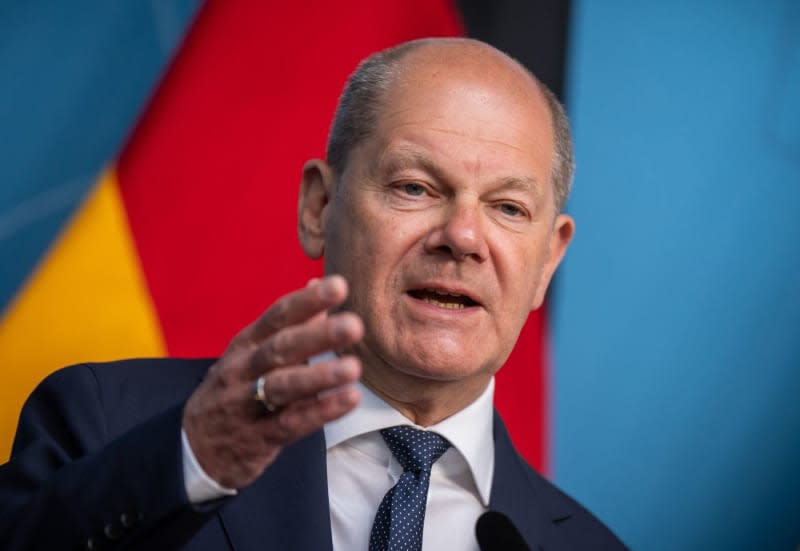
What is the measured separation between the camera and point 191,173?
7.94 ft

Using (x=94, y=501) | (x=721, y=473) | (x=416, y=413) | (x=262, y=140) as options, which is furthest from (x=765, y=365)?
(x=94, y=501)

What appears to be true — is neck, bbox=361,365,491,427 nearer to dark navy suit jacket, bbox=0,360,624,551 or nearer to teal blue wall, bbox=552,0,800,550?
dark navy suit jacket, bbox=0,360,624,551

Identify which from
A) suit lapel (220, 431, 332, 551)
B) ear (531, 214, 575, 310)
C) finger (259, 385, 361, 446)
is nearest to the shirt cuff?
finger (259, 385, 361, 446)

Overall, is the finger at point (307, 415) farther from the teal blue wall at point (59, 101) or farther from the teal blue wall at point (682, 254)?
the teal blue wall at point (682, 254)

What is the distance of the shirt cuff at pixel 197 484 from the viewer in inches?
48.9

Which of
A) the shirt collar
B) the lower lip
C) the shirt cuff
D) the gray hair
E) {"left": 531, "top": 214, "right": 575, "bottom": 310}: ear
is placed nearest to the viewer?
the shirt cuff

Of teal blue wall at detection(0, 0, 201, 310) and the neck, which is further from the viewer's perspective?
teal blue wall at detection(0, 0, 201, 310)

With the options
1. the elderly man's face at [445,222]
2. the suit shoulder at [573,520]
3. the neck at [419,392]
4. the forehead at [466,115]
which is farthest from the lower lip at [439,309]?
the suit shoulder at [573,520]

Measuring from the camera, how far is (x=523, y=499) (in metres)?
2.07

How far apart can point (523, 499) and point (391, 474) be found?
0.36 meters

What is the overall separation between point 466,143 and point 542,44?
0.89 m

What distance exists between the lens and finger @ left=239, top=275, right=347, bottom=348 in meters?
1.09

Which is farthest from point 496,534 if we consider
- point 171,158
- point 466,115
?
point 171,158

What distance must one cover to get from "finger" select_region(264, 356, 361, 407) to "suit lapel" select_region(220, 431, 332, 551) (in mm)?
523
